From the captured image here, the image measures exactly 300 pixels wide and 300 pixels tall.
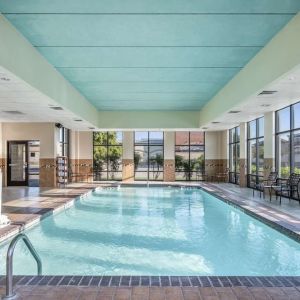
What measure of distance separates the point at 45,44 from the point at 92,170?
40.1 feet

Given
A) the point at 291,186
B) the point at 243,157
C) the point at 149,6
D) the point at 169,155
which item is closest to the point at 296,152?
the point at 291,186

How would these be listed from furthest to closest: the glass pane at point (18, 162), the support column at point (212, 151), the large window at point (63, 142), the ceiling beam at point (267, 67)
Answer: the support column at point (212, 151) → the large window at point (63, 142) → the glass pane at point (18, 162) → the ceiling beam at point (267, 67)

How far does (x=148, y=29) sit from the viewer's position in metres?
5.69

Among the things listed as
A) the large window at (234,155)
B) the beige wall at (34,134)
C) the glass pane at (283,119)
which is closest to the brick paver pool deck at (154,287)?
the glass pane at (283,119)

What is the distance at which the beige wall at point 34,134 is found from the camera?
13.9 meters

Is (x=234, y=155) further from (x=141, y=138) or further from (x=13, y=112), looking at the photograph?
(x=13, y=112)

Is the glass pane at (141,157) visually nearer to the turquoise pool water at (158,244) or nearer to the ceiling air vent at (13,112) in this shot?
the ceiling air vent at (13,112)

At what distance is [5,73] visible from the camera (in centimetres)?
559

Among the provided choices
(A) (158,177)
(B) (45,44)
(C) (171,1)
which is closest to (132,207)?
(B) (45,44)

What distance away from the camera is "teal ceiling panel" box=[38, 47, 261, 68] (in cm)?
670

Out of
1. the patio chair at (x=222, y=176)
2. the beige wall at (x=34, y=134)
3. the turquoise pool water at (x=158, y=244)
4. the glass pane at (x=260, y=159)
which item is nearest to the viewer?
the turquoise pool water at (x=158, y=244)

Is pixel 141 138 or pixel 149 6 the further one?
pixel 141 138

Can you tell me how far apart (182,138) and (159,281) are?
15.1 metres

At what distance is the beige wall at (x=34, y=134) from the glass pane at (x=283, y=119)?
812cm
